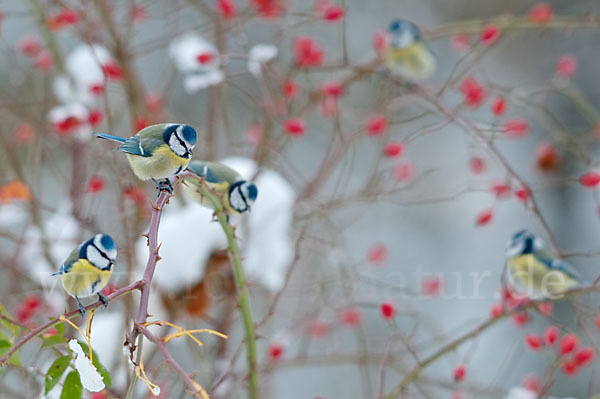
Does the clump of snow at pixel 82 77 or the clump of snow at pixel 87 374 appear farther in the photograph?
the clump of snow at pixel 82 77

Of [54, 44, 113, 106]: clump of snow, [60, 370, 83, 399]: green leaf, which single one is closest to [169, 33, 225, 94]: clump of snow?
[54, 44, 113, 106]: clump of snow

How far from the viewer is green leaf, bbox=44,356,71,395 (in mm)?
633

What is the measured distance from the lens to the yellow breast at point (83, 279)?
66 cm

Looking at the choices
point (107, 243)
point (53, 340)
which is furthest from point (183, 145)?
point (53, 340)

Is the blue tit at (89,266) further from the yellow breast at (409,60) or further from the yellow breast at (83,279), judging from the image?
the yellow breast at (409,60)

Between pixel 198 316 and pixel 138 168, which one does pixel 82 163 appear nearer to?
pixel 198 316

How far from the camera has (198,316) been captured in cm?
121

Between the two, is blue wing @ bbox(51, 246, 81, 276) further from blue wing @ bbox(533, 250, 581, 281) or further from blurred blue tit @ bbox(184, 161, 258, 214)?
blue wing @ bbox(533, 250, 581, 281)

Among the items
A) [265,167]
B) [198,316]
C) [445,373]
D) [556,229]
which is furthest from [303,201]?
[556,229]

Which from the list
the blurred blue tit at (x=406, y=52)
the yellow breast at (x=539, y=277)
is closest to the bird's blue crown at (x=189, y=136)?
the yellow breast at (x=539, y=277)

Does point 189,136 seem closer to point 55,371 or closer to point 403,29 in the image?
point 55,371

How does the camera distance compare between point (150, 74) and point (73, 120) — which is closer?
point (73, 120)

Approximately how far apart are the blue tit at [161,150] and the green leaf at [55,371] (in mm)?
185

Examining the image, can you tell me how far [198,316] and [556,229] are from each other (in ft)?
7.72
